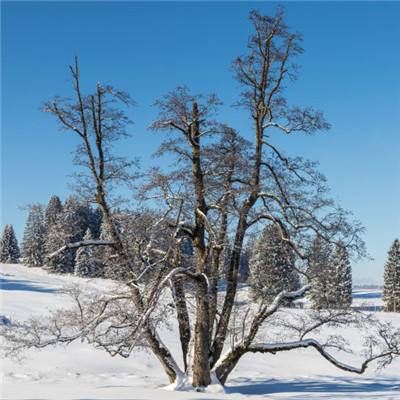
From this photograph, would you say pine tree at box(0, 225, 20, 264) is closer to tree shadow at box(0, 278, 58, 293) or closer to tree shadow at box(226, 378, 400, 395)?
tree shadow at box(0, 278, 58, 293)

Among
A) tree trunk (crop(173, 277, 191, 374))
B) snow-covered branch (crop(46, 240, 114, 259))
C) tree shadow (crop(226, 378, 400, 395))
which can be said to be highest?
snow-covered branch (crop(46, 240, 114, 259))

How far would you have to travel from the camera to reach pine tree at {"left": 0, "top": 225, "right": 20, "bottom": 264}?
6116 centimetres

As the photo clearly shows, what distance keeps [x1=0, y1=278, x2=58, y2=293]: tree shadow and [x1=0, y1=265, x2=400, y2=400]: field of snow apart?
20338 mm

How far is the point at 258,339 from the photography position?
40.9ft

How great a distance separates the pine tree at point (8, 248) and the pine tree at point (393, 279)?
4668 centimetres

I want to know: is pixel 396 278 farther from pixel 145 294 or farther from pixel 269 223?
pixel 145 294

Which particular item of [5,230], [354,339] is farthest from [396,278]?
[5,230]

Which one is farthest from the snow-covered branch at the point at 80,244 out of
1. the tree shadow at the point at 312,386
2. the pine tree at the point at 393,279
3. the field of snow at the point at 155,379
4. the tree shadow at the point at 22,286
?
the pine tree at the point at 393,279

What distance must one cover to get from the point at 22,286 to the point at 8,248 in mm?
23518

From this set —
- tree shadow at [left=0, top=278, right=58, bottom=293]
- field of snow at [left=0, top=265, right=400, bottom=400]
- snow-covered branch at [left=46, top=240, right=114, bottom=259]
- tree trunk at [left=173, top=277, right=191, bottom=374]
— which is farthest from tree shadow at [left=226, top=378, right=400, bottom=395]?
tree shadow at [left=0, top=278, right=58, bottom=293]

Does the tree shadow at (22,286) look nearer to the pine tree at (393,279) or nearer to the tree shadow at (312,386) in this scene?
the tree shadow at (312,386)

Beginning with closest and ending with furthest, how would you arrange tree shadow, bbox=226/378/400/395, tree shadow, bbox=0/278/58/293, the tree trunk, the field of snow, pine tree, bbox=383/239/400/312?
the field of snow → the tree trunk → tree shadow, bbox=226/378/400/395 → tree shadow, bbox=0/278/58/293 → pine tree, bbox=383/239/400/312

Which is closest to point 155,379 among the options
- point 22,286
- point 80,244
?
point 80,244

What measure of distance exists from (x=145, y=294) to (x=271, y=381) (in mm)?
6875
